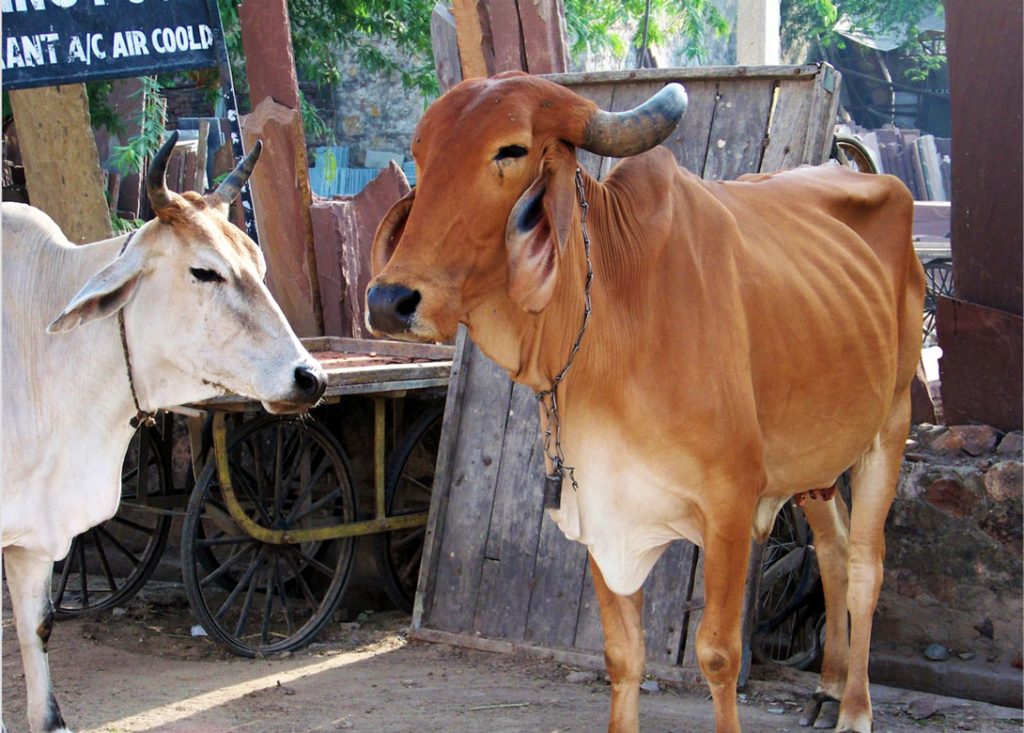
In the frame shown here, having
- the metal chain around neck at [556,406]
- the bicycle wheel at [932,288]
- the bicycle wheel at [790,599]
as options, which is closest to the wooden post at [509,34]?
the bicycle wheel at [790,599]

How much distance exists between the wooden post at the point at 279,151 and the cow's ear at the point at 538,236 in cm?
346

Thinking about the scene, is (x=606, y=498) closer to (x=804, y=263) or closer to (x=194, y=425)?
(x=804, y=263)

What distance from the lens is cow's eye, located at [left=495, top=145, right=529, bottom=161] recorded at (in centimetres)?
291

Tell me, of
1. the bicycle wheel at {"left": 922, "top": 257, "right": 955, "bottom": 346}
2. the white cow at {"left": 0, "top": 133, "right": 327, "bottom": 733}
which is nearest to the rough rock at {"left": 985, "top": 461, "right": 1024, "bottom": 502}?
the white cow at {"left": 0, "top": 133, "right": 327, "bottom": 733}

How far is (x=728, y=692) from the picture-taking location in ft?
11.1

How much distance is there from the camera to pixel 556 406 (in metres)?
3.29

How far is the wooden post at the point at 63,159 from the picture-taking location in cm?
563

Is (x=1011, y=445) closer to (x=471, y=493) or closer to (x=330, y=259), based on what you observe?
(x=471, y=493)

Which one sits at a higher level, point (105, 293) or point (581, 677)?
point (105, 293)

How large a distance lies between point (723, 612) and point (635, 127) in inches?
51.1

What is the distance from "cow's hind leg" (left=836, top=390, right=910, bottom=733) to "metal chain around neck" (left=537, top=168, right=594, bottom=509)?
4.64 feet

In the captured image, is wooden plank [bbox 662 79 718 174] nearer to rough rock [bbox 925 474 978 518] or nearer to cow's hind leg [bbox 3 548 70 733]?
rough rock [bbox 925 474 978 518]

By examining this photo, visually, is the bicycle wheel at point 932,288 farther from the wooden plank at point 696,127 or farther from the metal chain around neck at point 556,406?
the metal chain around neck at point 556,406

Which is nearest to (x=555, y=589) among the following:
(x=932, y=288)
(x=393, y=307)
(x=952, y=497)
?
(x=952, y=497)
